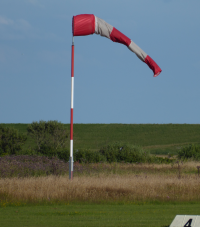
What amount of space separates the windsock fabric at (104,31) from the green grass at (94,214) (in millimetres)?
6765

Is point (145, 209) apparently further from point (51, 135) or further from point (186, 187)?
point (51, 135)

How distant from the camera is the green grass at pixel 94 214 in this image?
26.0 feet

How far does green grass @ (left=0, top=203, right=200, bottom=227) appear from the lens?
793 centimetres

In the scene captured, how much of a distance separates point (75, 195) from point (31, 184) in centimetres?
183

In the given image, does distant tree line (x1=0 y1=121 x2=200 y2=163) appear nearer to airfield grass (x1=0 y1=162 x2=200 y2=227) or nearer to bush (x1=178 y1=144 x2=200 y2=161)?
bush (x1=178 y1=144 x2=200 y2=161)

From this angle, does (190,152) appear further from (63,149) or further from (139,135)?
(139,135)

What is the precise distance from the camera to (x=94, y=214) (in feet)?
29.4

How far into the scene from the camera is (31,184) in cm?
1192

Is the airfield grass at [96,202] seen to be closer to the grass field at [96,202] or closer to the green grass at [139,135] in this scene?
the grass field at [96,202]

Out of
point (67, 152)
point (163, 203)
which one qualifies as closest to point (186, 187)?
point (163, 203)

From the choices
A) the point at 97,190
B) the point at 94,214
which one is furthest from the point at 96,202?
the point at 94,214

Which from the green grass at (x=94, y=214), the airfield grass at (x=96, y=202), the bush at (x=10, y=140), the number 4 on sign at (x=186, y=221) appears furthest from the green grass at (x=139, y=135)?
the number 4 on sign at (x=186, y=221)

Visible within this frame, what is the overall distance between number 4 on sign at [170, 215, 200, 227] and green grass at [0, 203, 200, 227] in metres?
1.03

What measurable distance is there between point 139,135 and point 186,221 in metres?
70.4
